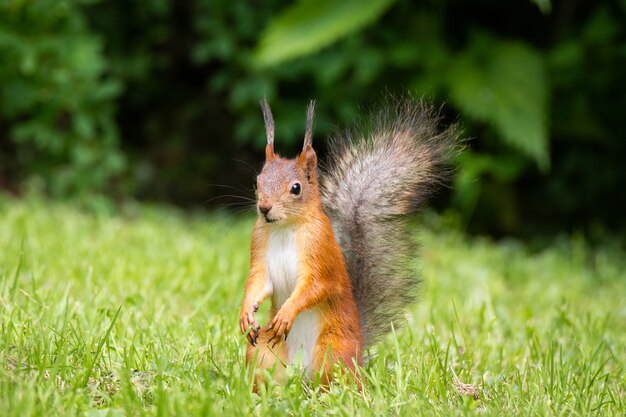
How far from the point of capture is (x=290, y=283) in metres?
2.28

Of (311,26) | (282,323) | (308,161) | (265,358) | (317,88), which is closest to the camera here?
(282,323)

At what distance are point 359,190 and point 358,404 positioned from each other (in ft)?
2.18

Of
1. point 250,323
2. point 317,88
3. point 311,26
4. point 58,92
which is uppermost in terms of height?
point 311,26

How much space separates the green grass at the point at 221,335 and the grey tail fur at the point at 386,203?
143 millimetres

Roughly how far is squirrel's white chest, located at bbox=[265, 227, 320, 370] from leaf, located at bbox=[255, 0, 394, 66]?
9.45 ft

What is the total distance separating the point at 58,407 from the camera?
6.32ft

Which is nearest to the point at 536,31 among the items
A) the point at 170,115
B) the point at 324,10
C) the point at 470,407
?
the point at 324,10

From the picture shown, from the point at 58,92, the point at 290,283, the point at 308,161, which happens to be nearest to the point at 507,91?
the point at 58,92

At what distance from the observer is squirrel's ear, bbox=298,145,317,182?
2367 mm

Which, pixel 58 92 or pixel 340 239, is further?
pixel 58 92

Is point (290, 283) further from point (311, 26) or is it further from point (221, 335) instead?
point (311, 26)

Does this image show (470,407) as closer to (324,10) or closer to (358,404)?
(358,404)

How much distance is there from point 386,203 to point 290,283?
0.43 metres

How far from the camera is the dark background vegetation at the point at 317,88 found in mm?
5262
